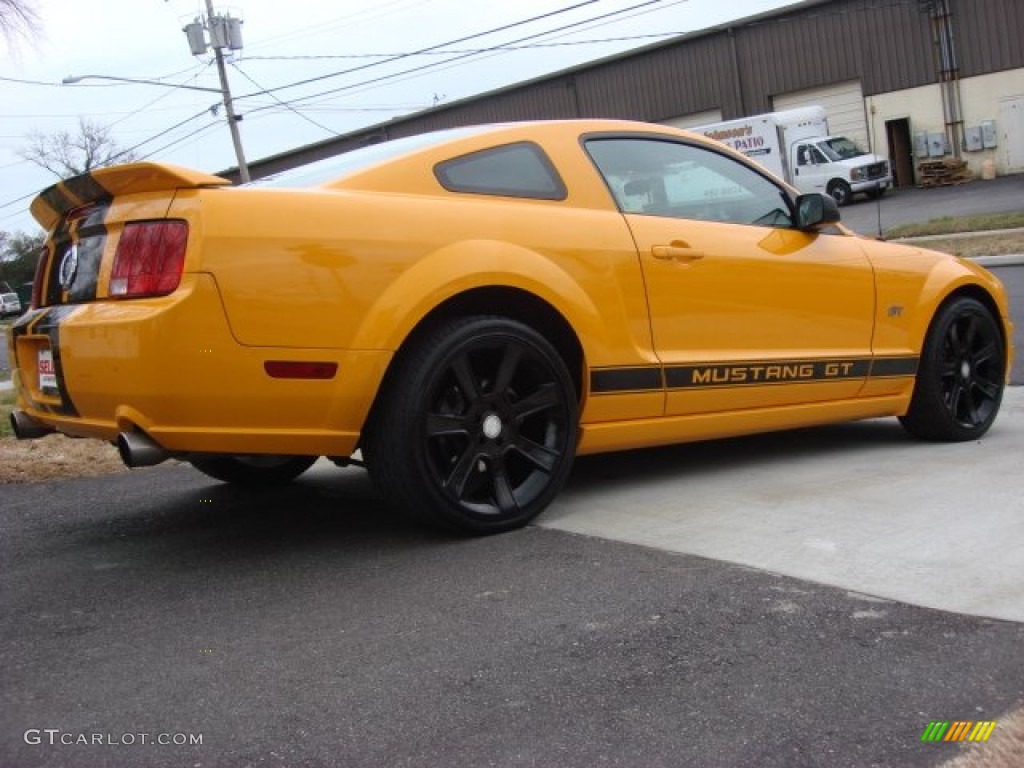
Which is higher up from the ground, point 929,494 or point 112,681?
point 112,681

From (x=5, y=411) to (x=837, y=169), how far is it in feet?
93.1

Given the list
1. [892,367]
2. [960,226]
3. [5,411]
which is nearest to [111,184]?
[892,367]

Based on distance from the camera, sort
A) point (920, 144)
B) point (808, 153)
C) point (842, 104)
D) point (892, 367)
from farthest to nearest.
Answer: point (842, 104)
point (920, 144)
point (808, 153)
point (892, 367)

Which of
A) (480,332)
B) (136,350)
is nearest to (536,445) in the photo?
(480,332)

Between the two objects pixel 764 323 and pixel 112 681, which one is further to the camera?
pixel 764 323

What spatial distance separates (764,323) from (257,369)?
2.36 metres

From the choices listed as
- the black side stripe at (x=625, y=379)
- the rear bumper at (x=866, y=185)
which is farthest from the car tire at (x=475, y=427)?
the rear bumper at (x=866, y=185)

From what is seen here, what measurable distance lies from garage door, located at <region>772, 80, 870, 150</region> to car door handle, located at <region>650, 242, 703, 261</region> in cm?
3540

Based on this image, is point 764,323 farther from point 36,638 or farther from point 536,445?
point 36,638

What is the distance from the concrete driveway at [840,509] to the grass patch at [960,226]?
635 inches

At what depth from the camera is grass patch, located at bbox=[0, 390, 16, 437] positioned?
25.0 feet

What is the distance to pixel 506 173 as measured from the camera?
4.19 metres

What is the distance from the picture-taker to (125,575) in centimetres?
381

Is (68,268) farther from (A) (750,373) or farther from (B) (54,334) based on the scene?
(A) (750,373)
